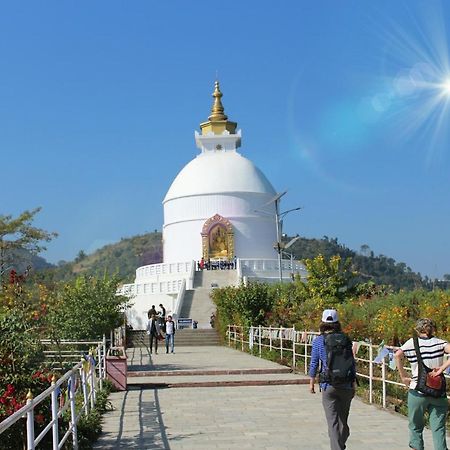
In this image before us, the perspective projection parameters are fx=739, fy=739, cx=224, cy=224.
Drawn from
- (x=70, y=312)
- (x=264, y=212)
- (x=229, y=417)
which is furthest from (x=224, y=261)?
(x=229, y=417)

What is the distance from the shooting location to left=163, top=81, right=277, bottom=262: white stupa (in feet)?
171

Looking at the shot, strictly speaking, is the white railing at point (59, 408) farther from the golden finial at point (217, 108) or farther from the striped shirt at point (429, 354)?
the golden finial at point (217, 108)

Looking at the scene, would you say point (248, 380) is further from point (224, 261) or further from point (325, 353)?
point (224, 261)

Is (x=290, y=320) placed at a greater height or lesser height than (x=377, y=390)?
greater

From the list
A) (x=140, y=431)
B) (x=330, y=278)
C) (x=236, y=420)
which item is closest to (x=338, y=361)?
(x=140, y=431)

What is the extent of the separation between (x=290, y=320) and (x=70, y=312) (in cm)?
901

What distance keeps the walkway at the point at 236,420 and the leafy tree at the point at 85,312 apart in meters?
2.76

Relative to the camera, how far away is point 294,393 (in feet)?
46.6

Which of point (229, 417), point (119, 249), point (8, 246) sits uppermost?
point (119, 249)

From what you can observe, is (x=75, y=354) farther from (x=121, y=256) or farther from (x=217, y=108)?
(x=121, y=256)

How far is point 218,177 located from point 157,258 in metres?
79.0

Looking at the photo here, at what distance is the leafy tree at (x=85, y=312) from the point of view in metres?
18.9

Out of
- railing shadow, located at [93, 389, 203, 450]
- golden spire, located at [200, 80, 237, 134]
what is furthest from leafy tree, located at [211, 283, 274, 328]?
golden spire, located at [200, 80, 237, 134]

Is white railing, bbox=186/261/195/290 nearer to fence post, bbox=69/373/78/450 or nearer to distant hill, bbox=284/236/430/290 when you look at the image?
fence post, bbox=69/373/78/450
